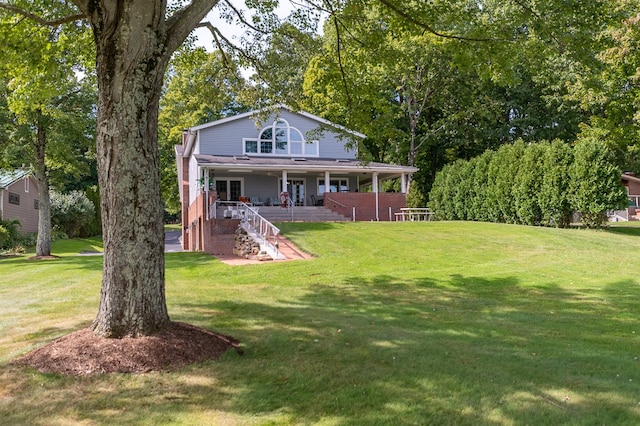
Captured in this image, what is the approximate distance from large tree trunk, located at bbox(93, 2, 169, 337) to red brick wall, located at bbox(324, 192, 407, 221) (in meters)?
20.1

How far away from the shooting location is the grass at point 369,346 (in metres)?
3.48

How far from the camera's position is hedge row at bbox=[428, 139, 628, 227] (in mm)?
18797

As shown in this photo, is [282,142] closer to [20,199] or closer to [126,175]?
[20,199]

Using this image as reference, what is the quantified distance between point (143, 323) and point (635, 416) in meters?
4.23

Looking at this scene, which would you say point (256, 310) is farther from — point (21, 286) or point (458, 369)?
point (21, 286)

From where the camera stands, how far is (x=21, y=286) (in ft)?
34.3

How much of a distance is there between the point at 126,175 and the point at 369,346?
3.10 meters

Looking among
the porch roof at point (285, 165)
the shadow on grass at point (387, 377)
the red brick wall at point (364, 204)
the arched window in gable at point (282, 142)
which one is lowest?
the shadow on grass at point (387, 377)

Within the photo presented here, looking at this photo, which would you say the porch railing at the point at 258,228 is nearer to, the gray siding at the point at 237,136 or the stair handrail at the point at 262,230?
the stair handrail at the point at 262,230

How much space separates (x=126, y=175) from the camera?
4652 millimetres

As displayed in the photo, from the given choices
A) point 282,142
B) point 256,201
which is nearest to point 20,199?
point 256,201

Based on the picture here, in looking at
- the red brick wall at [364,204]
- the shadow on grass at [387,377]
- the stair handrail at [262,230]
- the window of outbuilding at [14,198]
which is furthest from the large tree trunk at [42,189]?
the shadow on grass at [387,377]

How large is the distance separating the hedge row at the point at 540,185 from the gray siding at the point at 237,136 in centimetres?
695

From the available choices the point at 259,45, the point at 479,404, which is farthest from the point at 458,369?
the point at 259,45
